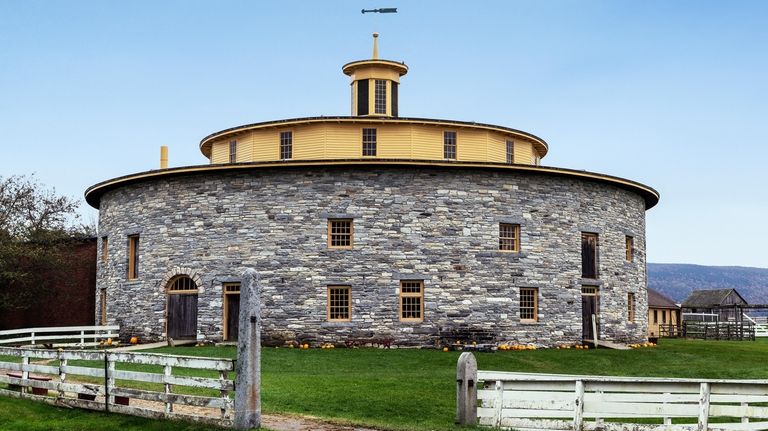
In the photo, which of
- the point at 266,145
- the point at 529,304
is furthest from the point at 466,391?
the point at 266,145

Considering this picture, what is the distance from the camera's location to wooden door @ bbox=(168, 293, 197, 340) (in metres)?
31.8

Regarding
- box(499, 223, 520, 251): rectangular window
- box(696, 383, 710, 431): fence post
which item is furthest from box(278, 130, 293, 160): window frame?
box(696, 383, 710, 431): fence post

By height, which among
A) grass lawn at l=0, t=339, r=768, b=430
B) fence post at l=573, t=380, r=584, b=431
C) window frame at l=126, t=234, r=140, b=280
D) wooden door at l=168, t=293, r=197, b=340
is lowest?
grass lawn at l=0, t=339, r=768, b=430

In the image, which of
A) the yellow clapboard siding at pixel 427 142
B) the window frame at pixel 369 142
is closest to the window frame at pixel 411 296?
the yellow clapboard siding at pixel 427 142

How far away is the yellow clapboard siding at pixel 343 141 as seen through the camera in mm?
34312

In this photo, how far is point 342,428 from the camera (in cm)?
1401

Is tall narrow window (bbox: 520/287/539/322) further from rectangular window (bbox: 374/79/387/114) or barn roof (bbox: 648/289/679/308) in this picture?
barn roof (bbox: 648/289/679/308)

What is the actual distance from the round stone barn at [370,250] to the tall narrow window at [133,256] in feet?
0.17

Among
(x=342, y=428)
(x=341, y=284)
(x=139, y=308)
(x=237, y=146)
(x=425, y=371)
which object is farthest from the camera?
(x=237, y=146)

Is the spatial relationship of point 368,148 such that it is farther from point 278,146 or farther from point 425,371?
point 425,371

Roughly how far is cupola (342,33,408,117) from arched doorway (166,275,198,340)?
10.3 meters

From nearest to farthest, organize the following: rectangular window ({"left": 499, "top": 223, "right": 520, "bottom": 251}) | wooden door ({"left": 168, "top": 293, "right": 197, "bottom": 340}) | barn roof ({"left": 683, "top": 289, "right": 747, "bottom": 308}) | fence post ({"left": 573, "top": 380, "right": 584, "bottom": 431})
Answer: fence post ({"left": 573, "top": 380, "right": 584, "bottom": 431})
rectangular window ({"left": 499, "top": 223, "right": 520, "bottom": 251})
wooden door ({"left": 168, "top": 293, "right": 197, "bottom": 340})
barn roof ({"left": 683, "top": 289, "right": 747, "bottom": 308})

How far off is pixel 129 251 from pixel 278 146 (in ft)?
21.6

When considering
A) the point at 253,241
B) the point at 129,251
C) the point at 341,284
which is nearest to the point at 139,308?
the point at 129,251
